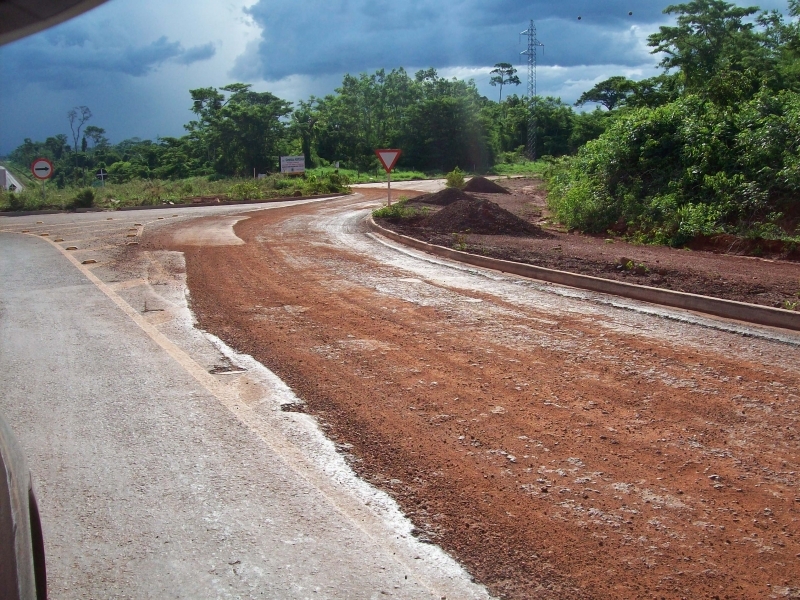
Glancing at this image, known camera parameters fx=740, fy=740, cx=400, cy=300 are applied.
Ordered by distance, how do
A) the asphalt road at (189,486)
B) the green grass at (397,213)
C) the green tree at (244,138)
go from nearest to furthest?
1. the asphalt road at (189,486)
2. the green grass at (397,213)
3. the green tree at (244,138)

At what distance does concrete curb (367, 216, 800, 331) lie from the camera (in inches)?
351

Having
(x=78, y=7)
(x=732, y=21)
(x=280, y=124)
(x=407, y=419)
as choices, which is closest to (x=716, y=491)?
(x=407, y=419)

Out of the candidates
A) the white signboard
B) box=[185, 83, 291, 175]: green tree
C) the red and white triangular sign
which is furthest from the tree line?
the red and white triangular sign

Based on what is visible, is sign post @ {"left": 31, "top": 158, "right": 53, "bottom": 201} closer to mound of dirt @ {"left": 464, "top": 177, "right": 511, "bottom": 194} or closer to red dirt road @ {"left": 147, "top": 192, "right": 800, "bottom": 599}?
mound of dirt @ {"left": 464, "top": 177, "right": 511, "bottom": 194}

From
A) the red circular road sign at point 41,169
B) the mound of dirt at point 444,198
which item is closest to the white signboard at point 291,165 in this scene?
the red circular road sign at point 41,169

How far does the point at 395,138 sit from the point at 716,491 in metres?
84.4

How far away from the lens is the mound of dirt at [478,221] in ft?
61.9

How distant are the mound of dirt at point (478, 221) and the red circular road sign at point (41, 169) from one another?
21806 millimetres

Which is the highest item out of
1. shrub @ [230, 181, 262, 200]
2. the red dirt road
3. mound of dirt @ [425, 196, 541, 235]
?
shrub @ [230, 181, 262, 200]

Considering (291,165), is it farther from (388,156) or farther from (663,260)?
(663,260)

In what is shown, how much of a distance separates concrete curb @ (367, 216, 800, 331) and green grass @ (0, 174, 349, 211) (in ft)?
83.0

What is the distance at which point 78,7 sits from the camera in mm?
2000

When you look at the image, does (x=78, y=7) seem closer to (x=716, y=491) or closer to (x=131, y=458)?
(x=131, y=458)

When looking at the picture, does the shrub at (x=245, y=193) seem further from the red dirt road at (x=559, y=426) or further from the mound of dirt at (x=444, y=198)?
the red dirt road at (x=559, y=426)
